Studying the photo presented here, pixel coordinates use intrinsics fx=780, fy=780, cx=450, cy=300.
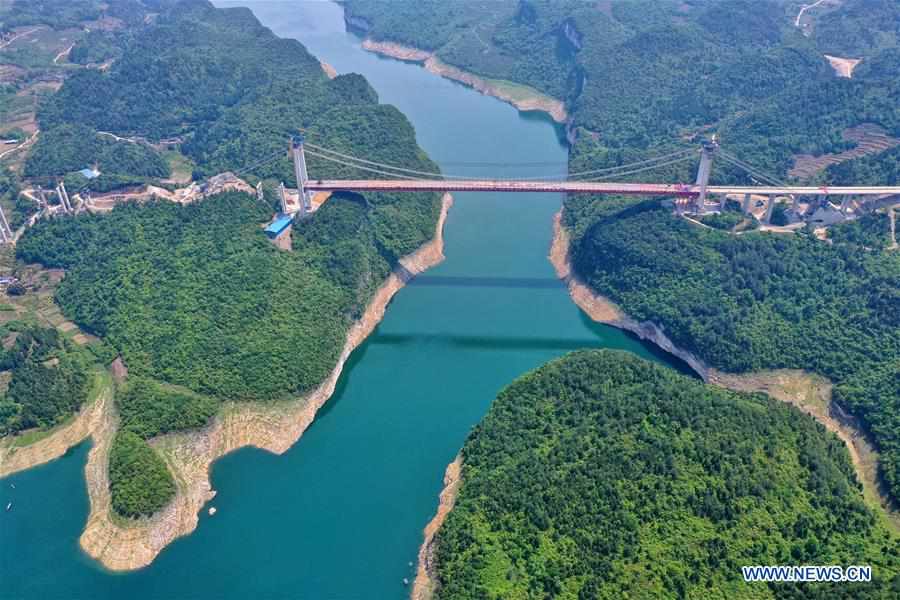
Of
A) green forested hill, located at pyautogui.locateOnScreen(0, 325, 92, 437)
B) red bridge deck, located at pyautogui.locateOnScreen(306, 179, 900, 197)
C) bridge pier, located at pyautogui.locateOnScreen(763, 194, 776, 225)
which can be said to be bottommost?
green forested hill, located at pyautogui.locateOnScreen(0, 325, 92, 437)

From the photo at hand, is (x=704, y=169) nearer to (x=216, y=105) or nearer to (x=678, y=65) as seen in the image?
(x=678, y=65)

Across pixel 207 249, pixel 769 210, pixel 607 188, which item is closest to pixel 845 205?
pixel 769 210

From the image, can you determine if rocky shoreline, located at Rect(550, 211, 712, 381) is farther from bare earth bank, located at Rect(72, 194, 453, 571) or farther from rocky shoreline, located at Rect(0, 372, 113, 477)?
rocky shoreline, located at Rect(0, 372, 113, 477)

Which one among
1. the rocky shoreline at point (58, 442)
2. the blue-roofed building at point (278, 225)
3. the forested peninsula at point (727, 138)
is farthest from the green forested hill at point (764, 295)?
the rocky shoreline at point (58, 442)

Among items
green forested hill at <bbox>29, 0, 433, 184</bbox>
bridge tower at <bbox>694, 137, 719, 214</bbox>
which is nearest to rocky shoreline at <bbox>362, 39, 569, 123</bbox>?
green forested hill at <bbox>29, 0, 433, 184</bbox>

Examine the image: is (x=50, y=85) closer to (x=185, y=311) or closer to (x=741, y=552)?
(x=185, y=311)
